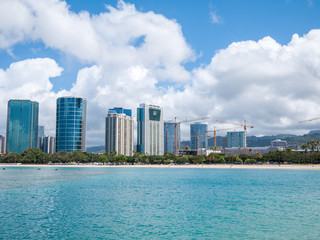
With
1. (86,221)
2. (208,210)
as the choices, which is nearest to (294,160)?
(208,210)

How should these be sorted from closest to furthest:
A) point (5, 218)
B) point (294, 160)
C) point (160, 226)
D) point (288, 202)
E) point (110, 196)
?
point (160, 226), point (5, 218), point (288, 202), point (110, 196), point (294, 160)

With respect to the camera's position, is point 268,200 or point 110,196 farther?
point 110,196

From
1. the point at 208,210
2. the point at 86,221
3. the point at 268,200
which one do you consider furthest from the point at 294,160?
the point at 86,221

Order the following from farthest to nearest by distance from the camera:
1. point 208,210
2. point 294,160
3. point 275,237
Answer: point 294,160
point 208,210
point 275,237

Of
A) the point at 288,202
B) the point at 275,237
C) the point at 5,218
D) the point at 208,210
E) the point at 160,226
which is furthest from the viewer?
the point at 288,202

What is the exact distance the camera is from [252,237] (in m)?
26.0

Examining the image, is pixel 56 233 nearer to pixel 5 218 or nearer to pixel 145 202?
pixel 5 218

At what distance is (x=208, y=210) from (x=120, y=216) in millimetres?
11618

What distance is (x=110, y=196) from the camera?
51531mm

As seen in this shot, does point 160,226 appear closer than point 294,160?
Yes

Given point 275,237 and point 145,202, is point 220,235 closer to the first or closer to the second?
point 275,237

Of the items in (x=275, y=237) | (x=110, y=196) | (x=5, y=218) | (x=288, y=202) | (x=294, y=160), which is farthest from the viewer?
(x=294, y=160)

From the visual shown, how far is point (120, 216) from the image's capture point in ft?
114

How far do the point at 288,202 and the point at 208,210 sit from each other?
13811 millimetres
